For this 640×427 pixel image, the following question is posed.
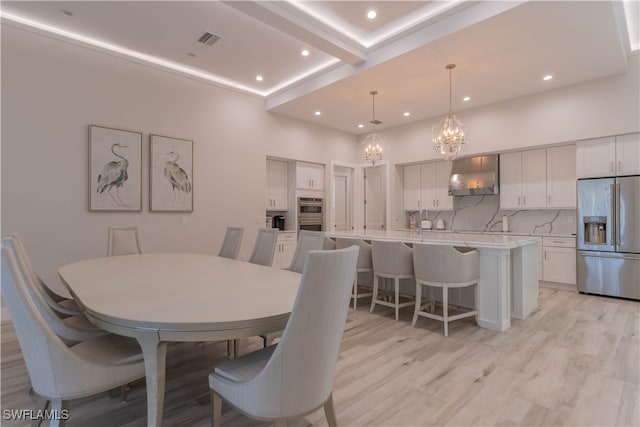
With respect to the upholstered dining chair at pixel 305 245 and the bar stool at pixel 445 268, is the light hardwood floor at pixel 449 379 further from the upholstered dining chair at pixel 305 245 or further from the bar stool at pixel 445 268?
the upholstered dining chair at pixel 305 245

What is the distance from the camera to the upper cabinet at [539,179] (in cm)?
508

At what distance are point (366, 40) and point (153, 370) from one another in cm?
405

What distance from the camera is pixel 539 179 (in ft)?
17.6

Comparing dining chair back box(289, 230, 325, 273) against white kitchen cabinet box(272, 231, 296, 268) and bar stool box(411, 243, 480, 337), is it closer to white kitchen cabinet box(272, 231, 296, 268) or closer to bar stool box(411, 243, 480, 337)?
bar stool box(411, 243, 480, 337)

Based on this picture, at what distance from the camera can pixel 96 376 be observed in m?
1.42

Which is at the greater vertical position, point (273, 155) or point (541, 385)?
point (273, 155)

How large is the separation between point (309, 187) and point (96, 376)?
542cm

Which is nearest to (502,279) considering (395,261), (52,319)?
(395,261)

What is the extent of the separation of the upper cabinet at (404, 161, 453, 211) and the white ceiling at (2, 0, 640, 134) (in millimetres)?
1761

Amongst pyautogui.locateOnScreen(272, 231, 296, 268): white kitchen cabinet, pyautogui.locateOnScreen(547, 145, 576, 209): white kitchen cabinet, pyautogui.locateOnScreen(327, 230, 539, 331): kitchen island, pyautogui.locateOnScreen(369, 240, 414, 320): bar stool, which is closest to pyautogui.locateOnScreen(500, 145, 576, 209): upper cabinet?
pyautogui.locateOnScreen(547, 145, 576, 209): white kitchen cabinet

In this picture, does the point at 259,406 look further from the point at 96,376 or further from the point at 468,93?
the point at 468,93

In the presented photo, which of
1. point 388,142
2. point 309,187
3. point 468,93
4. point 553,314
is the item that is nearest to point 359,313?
point 553,314

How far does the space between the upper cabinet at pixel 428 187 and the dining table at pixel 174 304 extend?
16.8ft

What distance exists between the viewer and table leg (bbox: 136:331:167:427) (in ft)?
4.38
